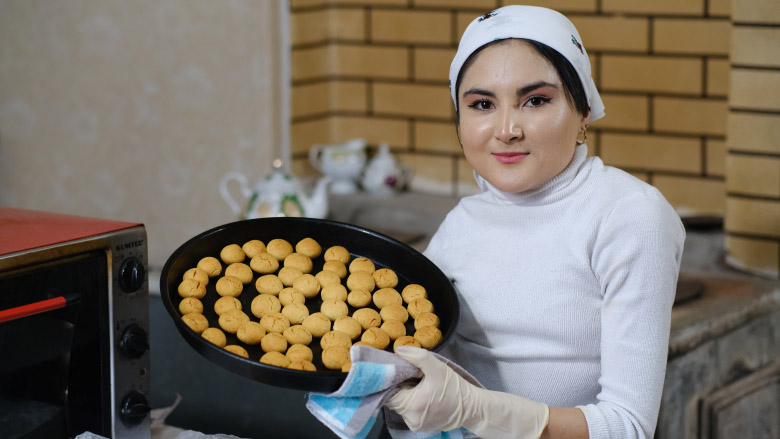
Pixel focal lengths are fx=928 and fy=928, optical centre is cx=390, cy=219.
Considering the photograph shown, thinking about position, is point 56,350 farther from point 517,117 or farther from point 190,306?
point 517,117

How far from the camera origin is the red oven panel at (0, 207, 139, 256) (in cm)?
111

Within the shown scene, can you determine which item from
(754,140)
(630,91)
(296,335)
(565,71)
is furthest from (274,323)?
(630,91)

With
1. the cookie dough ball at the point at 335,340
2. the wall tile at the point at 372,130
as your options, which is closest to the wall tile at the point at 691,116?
the wall tile at the point at 372,130

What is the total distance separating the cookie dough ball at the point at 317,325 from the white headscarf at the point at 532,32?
37 cm

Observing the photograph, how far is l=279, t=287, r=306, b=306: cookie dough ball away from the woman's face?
289mm

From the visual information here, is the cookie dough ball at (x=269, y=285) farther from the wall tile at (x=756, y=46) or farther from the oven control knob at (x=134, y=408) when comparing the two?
the wall tile at (x=756, y=46)

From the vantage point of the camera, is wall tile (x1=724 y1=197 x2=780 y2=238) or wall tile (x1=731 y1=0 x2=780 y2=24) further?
wall tile (x1=724 y1=197 x2=780 y2=238)

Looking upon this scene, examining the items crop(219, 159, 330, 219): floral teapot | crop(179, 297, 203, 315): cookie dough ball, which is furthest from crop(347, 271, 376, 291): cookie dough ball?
crop(219, 159, 330, 219): floral teapot

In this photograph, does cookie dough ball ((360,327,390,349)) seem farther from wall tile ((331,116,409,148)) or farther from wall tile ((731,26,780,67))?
wall tile ((331,116,409,148))

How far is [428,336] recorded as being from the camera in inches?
43.9

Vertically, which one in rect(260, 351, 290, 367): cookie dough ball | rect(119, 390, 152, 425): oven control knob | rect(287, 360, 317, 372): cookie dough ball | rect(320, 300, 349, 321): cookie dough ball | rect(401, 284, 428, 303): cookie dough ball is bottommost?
rect(119, 390, 152, 425): oven control knob

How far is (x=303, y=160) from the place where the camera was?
9.61 ft

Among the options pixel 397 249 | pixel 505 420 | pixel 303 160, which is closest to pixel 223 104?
pixel 303 160

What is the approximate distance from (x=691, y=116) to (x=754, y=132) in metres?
0.36
